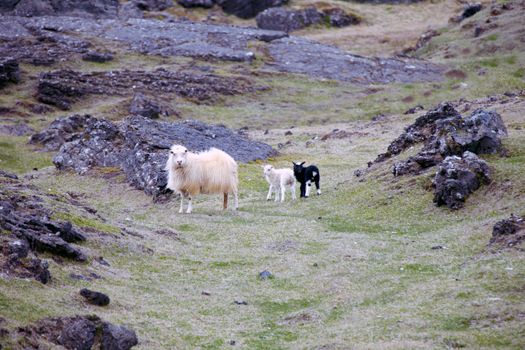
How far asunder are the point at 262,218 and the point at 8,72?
55316 millimetres

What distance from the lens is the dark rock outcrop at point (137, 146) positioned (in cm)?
4069

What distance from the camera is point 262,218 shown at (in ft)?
104

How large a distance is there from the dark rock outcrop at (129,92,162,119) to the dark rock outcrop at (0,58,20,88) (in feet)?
52.1

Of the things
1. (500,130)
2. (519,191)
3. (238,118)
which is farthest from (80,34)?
(519,191)

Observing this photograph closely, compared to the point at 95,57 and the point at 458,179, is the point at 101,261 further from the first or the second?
the point at 95,57

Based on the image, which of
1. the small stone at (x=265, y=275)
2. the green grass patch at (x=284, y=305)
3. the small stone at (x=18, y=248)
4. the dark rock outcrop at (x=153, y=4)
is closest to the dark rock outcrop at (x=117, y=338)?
the small stone at (x=18, y=248)

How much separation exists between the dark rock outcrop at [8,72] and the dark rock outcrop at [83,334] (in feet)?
218

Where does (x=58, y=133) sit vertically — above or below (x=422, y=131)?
below

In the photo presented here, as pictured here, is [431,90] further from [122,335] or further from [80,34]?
[122,335]

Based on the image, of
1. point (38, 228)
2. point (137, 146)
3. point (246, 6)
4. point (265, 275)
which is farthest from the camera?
point (246, 6)

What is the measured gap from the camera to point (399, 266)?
2203 cm

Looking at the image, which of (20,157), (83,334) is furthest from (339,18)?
(83,334)

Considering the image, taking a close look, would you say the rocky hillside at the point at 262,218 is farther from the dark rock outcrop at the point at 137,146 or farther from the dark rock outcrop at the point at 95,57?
the dark rock outcrop at the point at 95,57

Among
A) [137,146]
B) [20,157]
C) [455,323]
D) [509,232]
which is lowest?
[20,157]
